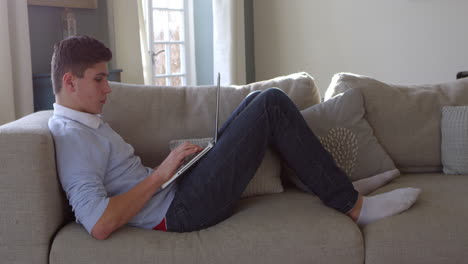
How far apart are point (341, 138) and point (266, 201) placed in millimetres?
430

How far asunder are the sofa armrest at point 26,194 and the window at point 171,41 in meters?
2.82

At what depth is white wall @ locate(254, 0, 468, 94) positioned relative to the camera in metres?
4.09

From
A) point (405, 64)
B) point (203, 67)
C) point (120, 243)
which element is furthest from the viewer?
point (203, 67)

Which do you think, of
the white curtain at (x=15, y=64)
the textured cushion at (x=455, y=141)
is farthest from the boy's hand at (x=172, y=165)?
the white curtain at (x=15, y=64)

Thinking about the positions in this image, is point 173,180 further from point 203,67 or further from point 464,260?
point 203,67

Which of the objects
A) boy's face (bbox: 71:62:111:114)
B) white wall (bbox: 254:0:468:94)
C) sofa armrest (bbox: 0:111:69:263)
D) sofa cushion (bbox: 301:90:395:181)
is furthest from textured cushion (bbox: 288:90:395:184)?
white wall (bbox: 254:0:468:94)

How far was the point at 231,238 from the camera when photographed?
1790 mm

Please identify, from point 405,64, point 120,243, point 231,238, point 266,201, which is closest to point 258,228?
point 231,238

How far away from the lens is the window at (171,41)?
456 centimetres

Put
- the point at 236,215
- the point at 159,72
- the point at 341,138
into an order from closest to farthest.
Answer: the point at 236,215 → the point at 341,138 → the point at 159,72

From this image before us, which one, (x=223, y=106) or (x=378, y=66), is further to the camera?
(x=378, y=66)

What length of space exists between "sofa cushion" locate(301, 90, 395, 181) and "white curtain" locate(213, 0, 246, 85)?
231 centimetres

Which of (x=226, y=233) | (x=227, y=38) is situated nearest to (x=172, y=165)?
(x=226, y=233)

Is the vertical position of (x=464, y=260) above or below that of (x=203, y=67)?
below
